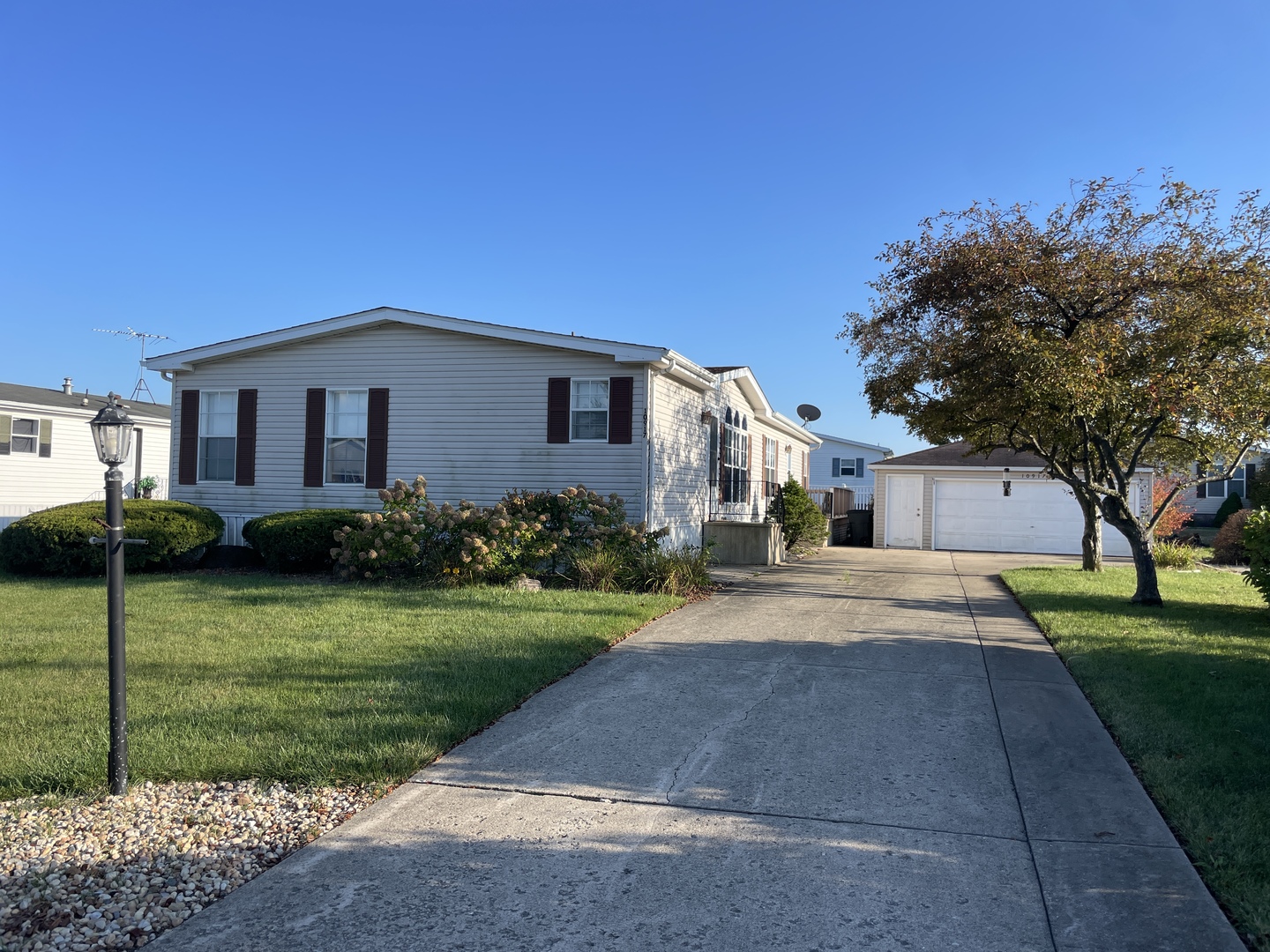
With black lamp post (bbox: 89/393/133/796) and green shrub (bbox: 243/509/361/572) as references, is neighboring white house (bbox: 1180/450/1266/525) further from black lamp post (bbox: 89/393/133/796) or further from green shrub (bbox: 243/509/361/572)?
black lamp post (bbox: 89/393/133/796)

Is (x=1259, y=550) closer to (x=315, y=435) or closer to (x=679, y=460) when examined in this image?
(x=679, y=460)

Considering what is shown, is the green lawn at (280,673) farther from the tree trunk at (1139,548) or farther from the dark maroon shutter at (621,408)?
the tree trunk at (1139,548)

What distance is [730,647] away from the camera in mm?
8609

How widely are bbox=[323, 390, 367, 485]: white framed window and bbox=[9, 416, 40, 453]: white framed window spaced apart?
1326 centimetres

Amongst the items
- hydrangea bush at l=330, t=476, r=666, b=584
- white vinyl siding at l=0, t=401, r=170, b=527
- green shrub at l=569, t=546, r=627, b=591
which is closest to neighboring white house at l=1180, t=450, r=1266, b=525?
hydrangea bush at l=330, t=476, r=666, b=584

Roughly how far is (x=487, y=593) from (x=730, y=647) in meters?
3.83

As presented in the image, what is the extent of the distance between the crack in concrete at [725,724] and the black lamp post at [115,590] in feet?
9.02

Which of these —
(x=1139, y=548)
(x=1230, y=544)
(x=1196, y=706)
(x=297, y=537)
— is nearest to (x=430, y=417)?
(x=297, y=537)

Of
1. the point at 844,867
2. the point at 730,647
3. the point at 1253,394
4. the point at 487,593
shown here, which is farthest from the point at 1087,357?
the point at 844,867

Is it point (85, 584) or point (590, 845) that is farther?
point (85, 584)

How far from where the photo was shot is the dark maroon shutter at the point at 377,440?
15344mm

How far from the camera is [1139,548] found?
11930 mm

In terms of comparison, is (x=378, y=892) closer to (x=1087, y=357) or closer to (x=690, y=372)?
(x=1087, y=357)

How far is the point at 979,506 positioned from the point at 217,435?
1827 centimetres
